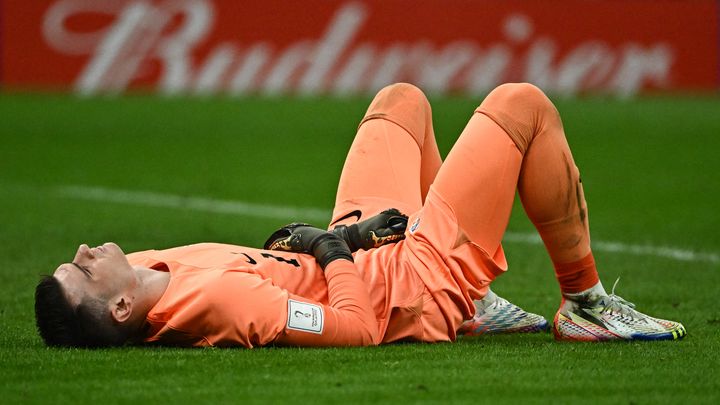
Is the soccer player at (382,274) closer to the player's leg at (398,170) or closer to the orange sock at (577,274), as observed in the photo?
the orange sock at (577,274)

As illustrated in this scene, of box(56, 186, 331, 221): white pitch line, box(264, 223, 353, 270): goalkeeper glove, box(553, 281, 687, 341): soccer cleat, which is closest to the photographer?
box(264, 223, 353, 270): goalkeeper glove

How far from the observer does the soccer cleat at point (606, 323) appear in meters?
5.46

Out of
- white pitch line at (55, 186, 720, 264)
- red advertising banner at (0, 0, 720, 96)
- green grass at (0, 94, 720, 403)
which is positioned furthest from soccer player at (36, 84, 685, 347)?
red advertising banner at (0, 0, 720, 96)

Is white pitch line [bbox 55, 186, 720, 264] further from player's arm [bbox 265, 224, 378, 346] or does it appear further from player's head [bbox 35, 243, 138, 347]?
player's head [bbox 35, 243, 138, 347]

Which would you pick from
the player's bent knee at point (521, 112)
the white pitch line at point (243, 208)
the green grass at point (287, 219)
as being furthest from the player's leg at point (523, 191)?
the white pitch line at point (243, 208)

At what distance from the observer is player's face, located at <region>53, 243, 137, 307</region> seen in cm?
502

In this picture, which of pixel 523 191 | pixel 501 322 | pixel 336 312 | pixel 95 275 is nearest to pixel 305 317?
pixel 336 312

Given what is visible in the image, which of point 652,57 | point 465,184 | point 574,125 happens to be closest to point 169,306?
point 465,184

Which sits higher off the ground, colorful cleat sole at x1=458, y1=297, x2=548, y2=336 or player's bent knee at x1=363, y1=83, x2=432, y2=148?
player's bent knee at x1=363, y1=83, x2=432, y2=148

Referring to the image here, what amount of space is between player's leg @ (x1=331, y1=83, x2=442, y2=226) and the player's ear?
4.12 feet

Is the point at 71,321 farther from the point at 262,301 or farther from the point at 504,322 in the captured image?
the point at 504,322

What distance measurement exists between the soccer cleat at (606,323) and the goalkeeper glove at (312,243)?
0.98 metres

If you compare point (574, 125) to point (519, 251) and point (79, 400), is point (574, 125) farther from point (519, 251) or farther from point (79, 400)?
point (79, 400)

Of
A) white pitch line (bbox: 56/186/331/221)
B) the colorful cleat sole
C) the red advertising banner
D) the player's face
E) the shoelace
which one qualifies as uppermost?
the red advertising banner
